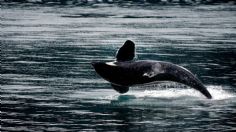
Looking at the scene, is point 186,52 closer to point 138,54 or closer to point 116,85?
point 138,54

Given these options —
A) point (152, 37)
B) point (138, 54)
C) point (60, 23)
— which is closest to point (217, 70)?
point (138, 54)

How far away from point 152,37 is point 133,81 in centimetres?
2154

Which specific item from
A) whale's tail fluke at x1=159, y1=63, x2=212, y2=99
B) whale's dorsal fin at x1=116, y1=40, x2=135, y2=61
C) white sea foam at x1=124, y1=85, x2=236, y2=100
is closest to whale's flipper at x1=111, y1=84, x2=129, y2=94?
whale's dorsal fin at x1=116, y1=40, x2=135, y2=61

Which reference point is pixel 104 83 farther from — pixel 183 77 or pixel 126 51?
pixel 183 77

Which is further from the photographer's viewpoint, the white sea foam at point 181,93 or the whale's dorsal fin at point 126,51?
the white sea foam at point 181,93

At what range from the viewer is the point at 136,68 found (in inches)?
791

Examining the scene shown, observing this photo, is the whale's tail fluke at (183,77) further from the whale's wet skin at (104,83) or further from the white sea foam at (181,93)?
the white sea foam at (181,93)

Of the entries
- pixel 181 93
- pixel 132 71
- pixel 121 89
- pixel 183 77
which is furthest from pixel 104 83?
pixel 183 77

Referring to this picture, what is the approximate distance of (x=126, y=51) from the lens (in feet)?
65.9

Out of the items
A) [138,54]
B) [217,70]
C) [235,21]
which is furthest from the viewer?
[235,21]

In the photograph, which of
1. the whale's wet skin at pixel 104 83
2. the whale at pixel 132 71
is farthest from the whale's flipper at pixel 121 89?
the whale's wet skin at pixel 104 83

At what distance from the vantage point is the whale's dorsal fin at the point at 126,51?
65.6 feet

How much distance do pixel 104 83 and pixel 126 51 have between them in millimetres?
3701

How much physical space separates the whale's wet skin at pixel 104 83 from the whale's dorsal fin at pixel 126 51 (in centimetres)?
108
